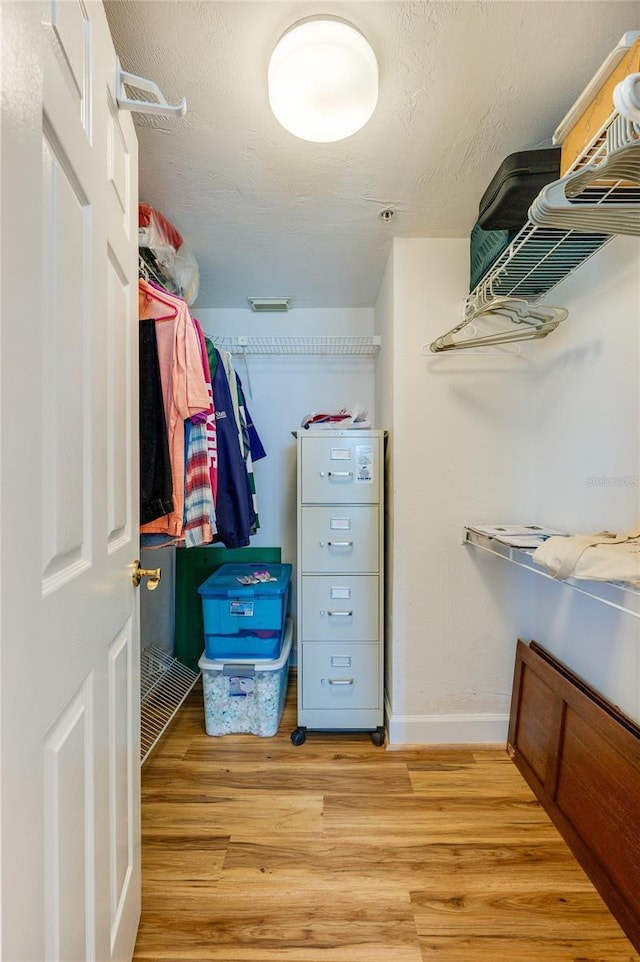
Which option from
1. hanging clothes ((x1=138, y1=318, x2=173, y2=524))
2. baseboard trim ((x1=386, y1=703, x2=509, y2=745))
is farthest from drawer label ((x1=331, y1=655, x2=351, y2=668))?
hanging clothes ((x1=138, y1=318, x2=173, y2=524))

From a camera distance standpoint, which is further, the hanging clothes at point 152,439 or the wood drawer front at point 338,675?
the wood drawer front at point 338,675

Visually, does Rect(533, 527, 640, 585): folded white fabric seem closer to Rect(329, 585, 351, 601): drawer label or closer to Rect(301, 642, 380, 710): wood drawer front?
Rect(329, 585, 351, 601): drawer label

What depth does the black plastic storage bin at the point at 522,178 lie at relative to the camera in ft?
3.98

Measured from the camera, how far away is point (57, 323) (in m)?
0.61

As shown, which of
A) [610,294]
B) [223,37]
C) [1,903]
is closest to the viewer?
[1,903]

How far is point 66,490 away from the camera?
2.09ft

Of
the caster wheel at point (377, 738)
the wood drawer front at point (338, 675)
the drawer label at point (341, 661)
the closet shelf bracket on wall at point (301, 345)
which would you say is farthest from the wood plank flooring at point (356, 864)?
the closet shelf bracket on wall at point (301, 345)

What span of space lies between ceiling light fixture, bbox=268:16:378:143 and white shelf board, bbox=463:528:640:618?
4.27 feet

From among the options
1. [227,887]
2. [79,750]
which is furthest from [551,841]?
[79,750]

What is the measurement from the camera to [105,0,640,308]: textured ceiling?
0.97 meters

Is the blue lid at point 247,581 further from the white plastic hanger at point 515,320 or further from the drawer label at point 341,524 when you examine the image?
the white plastic hanger at point 515,320

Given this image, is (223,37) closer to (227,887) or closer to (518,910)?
(227,887)

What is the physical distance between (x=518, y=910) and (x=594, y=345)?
1707mm

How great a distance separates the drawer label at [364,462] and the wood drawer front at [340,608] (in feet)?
1.48
